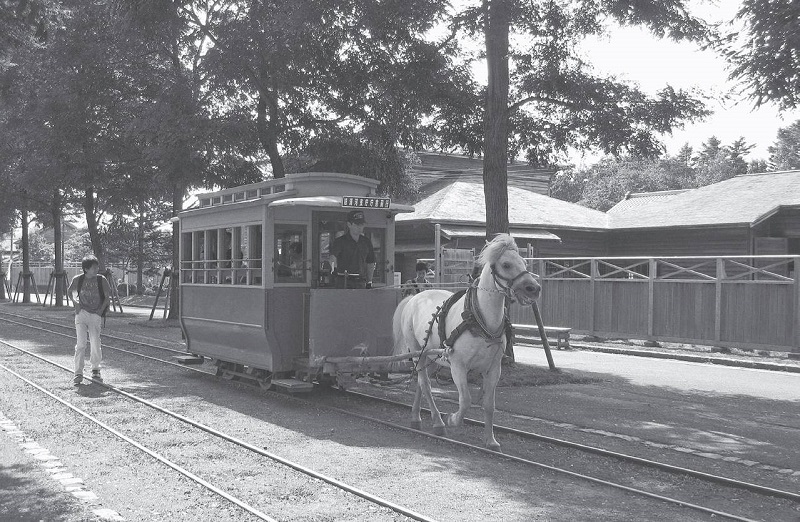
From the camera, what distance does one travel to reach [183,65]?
26703 millimetres

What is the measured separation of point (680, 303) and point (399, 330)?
12.0 meters

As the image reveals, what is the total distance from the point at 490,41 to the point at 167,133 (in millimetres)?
8683

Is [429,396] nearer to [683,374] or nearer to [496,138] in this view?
[496,138]

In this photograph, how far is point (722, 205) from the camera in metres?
29.3

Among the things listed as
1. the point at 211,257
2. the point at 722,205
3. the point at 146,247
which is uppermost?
the point at 722,205

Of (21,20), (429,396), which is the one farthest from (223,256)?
(429,396)

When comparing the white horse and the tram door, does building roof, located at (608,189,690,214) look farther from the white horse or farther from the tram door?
the white horse

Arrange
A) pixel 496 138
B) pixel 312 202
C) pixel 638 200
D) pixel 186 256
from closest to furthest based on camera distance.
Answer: pixel 312 202
pixel 186 256
pixel 496 138
pixel 638 200

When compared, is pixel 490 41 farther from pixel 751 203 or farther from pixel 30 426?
pixel 751 203

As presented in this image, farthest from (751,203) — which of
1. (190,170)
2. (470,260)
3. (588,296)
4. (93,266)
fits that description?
(93,266)

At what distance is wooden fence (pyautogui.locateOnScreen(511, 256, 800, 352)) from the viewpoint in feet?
61.3

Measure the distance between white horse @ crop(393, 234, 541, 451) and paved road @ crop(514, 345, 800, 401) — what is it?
633 cm

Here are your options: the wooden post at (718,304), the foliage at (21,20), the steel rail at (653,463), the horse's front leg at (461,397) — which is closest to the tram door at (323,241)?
the steel rail at (653,463)

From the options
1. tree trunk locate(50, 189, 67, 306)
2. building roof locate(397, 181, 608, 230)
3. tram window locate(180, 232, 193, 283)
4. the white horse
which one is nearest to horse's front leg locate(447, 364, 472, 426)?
the white horse
